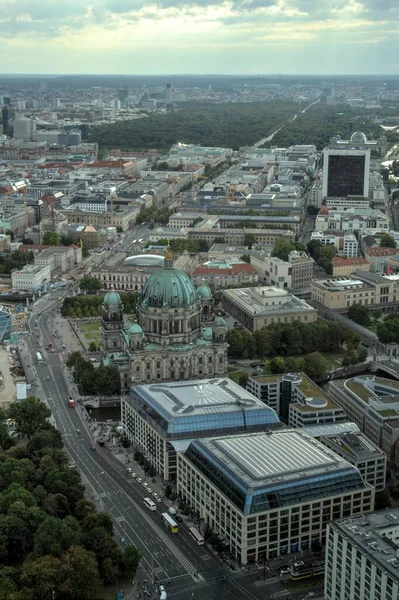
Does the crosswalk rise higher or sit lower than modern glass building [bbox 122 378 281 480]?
lower

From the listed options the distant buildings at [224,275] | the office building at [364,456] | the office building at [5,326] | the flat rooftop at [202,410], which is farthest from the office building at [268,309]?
the office building at [364,456]

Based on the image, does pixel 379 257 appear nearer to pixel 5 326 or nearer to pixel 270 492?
pixel 5 326

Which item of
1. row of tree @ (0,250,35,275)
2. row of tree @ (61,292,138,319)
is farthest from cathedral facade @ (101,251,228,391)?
row of tree @ (0,250,35,275)

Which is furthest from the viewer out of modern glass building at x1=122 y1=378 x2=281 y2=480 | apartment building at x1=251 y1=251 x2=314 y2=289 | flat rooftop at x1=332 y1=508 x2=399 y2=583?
apartment building at x1=251 y1=251 x2=314 y2=289

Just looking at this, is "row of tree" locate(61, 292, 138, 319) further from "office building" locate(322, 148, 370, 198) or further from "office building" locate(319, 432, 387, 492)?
"office building" locate(322, 148, 370, 198)

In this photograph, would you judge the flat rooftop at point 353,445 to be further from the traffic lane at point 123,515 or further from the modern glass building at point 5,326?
the modern glass building at point 5,326

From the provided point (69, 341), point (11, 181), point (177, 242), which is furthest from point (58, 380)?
point (11, 181)
